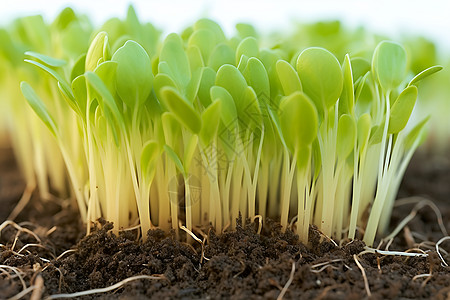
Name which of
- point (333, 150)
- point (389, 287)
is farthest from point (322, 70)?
point (389, 287)

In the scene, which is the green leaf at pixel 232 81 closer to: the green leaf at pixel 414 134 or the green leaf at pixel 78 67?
the green leaf at pixel 78 67

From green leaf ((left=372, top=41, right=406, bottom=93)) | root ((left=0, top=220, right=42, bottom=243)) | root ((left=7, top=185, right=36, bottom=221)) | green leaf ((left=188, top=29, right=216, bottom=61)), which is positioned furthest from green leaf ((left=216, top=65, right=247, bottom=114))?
root ((left=7, top=185, right=36, bottom=221))

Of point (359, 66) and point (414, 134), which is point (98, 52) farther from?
point (414, 134)

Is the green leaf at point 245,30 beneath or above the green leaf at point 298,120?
above

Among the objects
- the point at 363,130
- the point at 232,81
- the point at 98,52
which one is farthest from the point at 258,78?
the point at 98,52

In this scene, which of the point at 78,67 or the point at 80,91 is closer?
the point at 80,91

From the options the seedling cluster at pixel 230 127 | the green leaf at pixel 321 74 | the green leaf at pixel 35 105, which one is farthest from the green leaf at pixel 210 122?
the green leaf at pixel 35 105

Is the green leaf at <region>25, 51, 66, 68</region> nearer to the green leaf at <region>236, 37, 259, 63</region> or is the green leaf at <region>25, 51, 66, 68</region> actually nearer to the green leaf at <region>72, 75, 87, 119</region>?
the green leaf at <region>72, 75, 87, 119</region>
